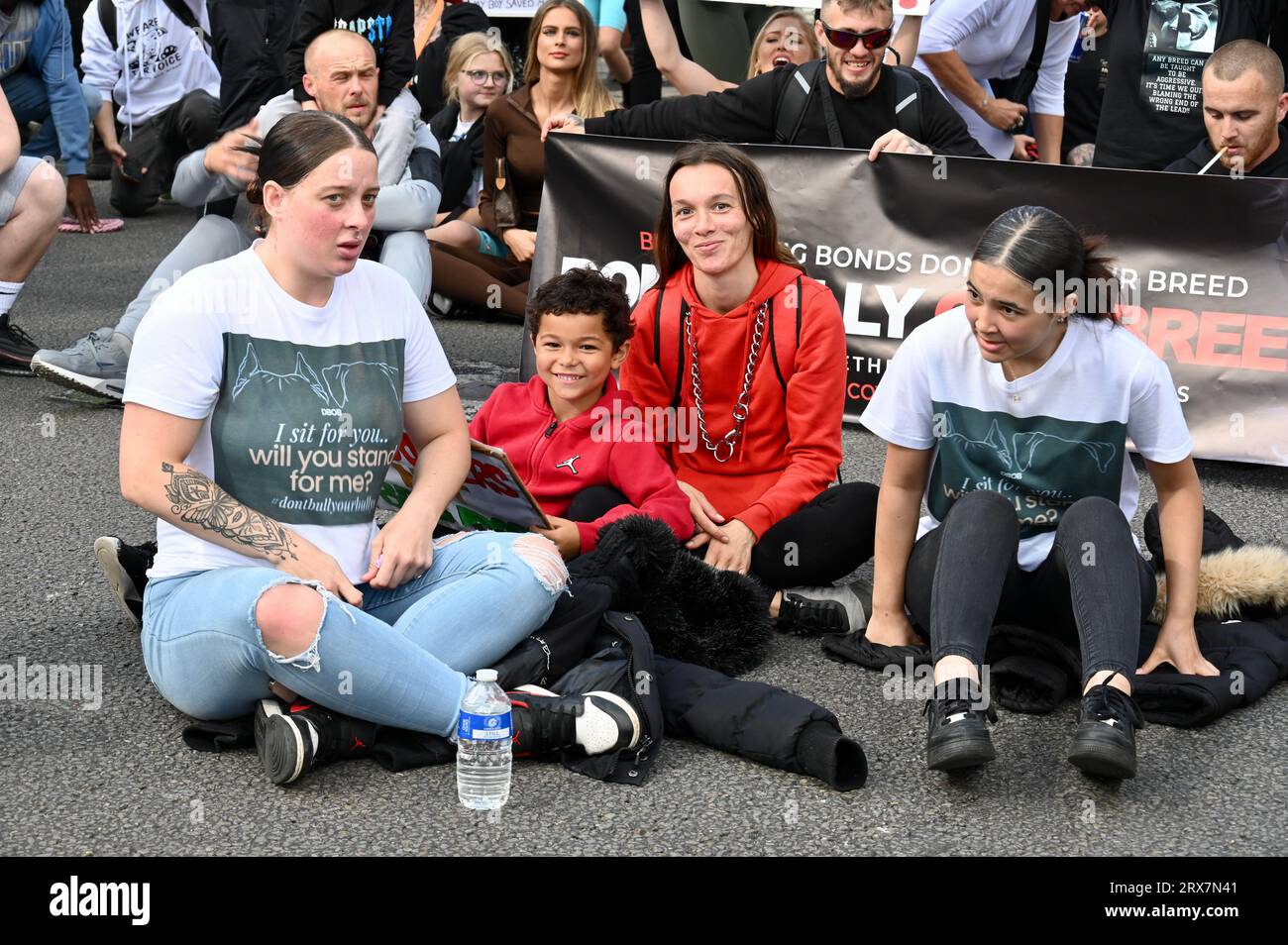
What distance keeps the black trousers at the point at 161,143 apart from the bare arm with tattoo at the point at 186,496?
617 centimetres

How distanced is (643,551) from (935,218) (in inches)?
107

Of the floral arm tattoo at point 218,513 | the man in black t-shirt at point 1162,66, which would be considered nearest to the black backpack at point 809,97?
the man in black t-shirt at point 1162,66

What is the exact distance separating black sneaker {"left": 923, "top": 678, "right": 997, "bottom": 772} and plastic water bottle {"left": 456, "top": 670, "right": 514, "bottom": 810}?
2.89 feet

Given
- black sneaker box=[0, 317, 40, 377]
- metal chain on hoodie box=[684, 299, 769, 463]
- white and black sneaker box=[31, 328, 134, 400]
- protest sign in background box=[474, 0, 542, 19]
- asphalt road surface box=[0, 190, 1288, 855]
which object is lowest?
black sneaker box=[0, 317, 40, 377]

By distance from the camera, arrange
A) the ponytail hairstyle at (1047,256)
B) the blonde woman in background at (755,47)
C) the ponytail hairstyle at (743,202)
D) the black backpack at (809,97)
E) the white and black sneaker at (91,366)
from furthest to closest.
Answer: the blonde woman in background at (755,47)
the white and black sneaker at (91,366)
the black backpack at (809,97)
the ponytail hairstyle at (743,202)
the ponytail hairstyle at (1047,256)

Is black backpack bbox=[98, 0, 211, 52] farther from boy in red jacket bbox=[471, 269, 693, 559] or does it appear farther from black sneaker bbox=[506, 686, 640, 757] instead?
black sneaker bbox=[506, 686, 640, 757]

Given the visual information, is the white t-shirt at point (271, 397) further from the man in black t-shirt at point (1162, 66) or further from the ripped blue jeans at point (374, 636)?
the man in black t-shirt at point (1162, 66)

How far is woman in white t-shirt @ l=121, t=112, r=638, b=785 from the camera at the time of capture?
10.8 feet

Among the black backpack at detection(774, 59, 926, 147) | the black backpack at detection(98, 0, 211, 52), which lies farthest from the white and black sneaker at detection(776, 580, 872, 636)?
the black backpack at detection(98, 0, 211, 52)

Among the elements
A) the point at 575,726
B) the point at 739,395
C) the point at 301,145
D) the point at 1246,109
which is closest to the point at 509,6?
the point at 1246,109

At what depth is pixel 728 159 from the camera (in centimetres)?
452

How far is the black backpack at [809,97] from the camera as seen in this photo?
615 centimetres
